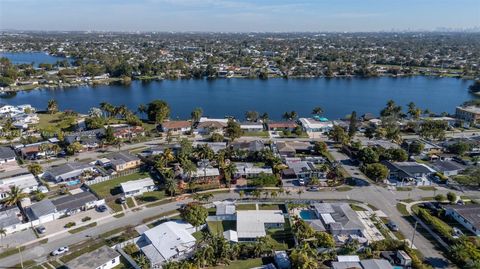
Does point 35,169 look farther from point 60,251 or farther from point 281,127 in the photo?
point 281,127

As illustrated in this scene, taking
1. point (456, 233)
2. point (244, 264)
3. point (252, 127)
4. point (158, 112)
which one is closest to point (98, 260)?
point (244, 264)

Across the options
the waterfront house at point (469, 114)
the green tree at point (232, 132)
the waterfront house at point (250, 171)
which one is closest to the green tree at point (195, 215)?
the waterfront house at point (250, 171)

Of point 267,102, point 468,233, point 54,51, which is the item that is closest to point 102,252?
point 468,233

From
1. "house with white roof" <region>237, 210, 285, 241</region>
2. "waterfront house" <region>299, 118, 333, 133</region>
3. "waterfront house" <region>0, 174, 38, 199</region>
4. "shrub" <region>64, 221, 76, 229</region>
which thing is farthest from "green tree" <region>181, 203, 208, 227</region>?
"waterfront house" <region>299, 118, 333, 133</region>

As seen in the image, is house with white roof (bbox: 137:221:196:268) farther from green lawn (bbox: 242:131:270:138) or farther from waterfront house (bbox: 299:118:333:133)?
waterfront house (bbox: 299:118:333:133)

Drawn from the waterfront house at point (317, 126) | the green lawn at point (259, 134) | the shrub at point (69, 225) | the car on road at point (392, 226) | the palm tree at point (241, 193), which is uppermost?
the waterfront house at point (317, 126)

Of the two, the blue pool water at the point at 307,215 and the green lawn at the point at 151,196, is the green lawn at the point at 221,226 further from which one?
the green lawn at the point at 151,196

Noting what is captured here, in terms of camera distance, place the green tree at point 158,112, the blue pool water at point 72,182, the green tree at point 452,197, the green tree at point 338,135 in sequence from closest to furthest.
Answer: the green tree at point 452,197 → the blue pool water at point 72,182 → the green tree at point 338,135 → the green tree at point 158,112
